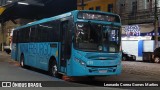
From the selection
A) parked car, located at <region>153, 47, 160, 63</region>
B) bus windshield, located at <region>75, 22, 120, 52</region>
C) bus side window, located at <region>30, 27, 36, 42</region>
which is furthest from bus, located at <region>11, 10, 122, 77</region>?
parked car, located at <region>153, 47, 160, 63</region>

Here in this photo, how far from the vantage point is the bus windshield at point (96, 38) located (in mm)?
15211

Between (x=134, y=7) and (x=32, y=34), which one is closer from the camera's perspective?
(x=32, y=34)

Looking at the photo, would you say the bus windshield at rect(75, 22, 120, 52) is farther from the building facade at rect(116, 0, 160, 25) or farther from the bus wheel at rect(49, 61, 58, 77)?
the building facade at rect(116, 0, 160, 25)

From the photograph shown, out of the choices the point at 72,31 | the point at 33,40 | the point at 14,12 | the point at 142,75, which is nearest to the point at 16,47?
the point at 33,40

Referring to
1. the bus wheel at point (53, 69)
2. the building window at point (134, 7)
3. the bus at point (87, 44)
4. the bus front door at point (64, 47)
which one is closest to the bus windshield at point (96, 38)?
the bus at point (87, 44)

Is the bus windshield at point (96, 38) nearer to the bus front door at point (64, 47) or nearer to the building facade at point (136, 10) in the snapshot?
the bus front door at point (64, 47)

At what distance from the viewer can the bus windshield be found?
599 inches

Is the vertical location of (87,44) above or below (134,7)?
below

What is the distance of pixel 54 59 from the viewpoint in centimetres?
1784

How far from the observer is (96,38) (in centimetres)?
1534

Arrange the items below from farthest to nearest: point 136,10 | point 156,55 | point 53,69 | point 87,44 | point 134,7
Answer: point 134,7
point 136,10
point 156,55
point 53,69
point 87,44

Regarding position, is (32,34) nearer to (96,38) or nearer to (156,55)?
(96,38)

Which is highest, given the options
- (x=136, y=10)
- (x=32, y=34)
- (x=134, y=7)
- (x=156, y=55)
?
(x=134, y=7)

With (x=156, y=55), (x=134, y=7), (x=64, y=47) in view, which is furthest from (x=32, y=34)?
(x=134, y=7)
